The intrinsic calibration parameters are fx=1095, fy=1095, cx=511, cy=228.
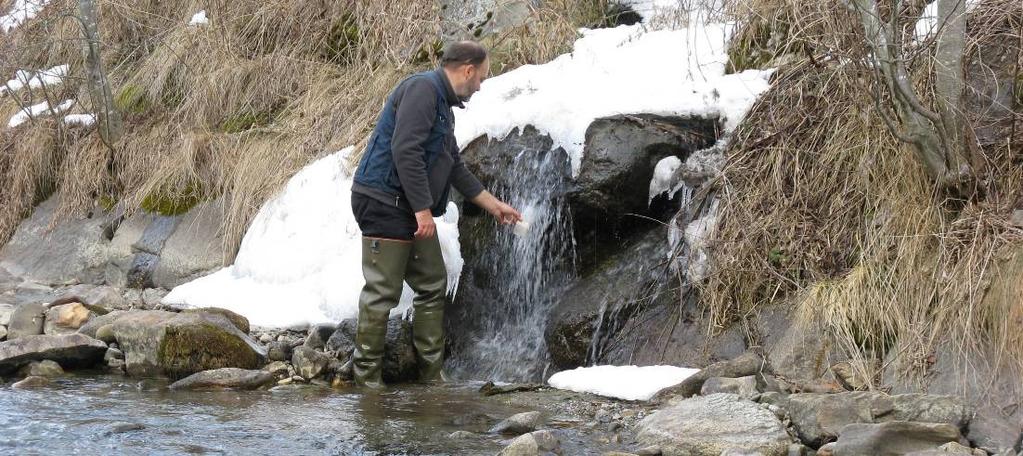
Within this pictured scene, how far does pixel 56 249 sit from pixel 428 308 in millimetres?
4681

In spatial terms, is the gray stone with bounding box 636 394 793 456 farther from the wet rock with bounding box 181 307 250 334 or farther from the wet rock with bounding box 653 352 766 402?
the wet rock with bounding box 181 307 250 334

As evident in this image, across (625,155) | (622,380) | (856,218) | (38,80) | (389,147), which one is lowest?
(622,380)

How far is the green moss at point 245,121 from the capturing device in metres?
9.45

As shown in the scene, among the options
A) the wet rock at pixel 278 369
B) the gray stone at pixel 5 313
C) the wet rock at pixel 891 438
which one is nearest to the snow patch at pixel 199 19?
the gray stone at pixel 5 313

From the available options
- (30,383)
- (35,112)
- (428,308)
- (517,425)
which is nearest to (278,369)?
(428,308)

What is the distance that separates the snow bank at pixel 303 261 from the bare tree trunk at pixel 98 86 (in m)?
2.41

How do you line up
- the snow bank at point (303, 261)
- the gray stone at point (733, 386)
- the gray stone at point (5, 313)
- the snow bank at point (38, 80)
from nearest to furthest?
the gray stone at point (733, 386) < the snow bank at point (303, 261) < the gray stone at point (5, 313) < the snow bank at point (38, 80)

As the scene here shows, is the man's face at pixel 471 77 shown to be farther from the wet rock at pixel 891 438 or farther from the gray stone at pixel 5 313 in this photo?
the gray stone at pixel 5 313

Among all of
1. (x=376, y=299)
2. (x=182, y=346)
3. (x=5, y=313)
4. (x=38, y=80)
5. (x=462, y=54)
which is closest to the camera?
(x=462, y=54)

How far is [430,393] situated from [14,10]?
9.60 m

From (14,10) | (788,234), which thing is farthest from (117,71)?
(788,234)

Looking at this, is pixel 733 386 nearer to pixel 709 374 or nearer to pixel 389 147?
pixel 709 374

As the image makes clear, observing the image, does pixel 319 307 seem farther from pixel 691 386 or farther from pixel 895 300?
pixel 895 300

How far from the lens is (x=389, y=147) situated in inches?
229
